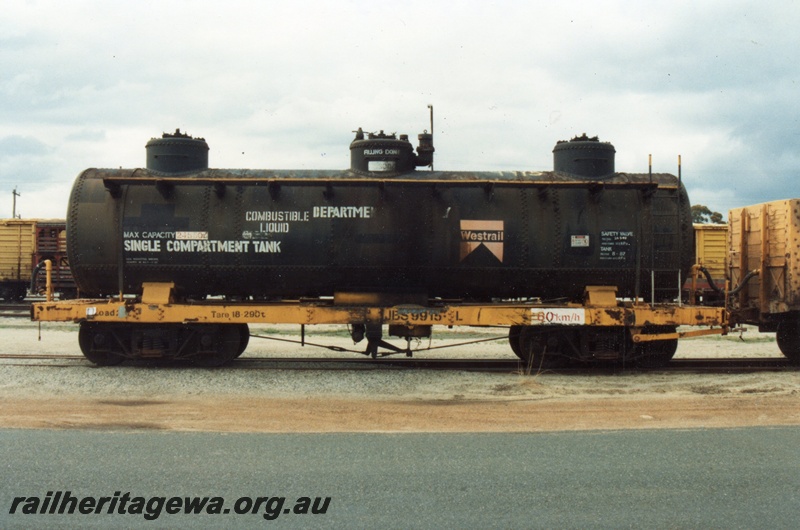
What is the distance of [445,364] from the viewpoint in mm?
13500

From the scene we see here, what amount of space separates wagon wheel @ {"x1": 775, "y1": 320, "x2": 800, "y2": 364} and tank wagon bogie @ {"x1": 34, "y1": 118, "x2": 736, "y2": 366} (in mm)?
2158

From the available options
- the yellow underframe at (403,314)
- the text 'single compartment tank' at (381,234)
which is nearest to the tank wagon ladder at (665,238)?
the text 'single compartment tank' at (381,234)

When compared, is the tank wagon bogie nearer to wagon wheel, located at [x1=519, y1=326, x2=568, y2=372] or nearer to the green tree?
wagon wheel, located at [x1=519, y1=326, x2=568, y2=372]

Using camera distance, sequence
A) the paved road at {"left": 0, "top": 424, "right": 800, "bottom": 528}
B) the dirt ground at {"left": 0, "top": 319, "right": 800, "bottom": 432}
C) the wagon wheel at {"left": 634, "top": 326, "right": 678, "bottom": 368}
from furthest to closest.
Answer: the wagon wheel at {"left": 634, "top": 326, "right": 678, "bottom": 368} < the dirt ground at {"left": 0, "top": 319, "right": 800, "bottom": 432} < the paved road at {"left": 0, "top": 424, "right": 800, "bottom": 528}

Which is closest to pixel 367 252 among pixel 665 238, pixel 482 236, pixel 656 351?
pixel 482 236

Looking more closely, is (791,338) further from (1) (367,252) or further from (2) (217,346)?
(2) (217,346)

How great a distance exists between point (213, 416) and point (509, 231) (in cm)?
618

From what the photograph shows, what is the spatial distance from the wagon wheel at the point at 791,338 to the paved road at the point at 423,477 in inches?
276

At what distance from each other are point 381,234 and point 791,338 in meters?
8.17

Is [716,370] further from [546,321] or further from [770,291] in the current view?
[546,321]

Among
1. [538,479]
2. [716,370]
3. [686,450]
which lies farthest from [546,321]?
[538,479]

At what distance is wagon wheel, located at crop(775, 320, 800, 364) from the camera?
43.9 ft

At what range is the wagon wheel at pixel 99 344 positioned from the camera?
1270 cm

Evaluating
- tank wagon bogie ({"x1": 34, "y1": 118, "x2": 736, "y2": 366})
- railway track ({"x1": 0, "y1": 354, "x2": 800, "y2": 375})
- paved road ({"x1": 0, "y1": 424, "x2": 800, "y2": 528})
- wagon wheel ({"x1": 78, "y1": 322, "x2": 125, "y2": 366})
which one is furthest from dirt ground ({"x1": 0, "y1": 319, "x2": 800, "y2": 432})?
paved road ({"x1": 0, "y1": 424, "x2": 800, "y2": 528})
